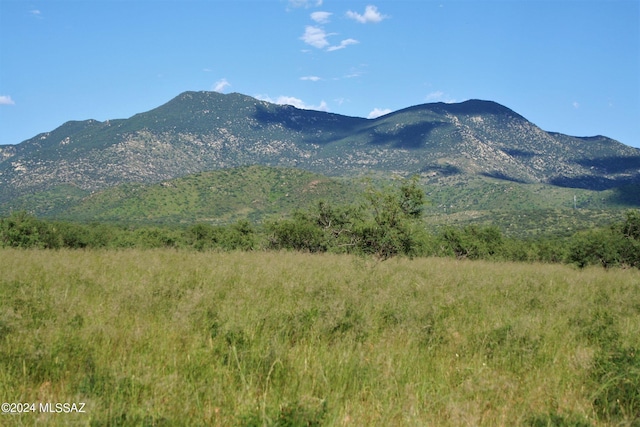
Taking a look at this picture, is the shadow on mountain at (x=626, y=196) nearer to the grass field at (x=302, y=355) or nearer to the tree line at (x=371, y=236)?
the tree line at (x=371, y=236)

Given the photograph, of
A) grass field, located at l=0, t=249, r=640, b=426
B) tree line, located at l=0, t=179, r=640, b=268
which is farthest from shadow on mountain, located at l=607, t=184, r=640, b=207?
grass field, located at l=0, t=249, r=640, b=426

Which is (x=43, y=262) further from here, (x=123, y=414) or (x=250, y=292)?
(x=123, y=414)

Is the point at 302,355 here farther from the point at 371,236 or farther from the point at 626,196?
the point at 626,196

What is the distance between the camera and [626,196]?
6772 inches

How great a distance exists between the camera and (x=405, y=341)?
5.11 metres

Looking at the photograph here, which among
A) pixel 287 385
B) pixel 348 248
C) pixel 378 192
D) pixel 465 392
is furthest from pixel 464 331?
pixel 348 248

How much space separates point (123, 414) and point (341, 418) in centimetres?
150

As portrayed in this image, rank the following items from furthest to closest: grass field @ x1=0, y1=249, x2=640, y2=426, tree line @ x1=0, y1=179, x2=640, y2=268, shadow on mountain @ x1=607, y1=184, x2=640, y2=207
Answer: shadow on mountain @ x1=607, y1=184, x2=640, y2=207
tree line @ x1=0, y1=179, x2=640, y2=268
grass field @ x1=0, y1=249, x2=640, y2=426

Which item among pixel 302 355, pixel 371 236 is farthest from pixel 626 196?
pixel 302 355

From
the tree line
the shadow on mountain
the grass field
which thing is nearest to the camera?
the grass field

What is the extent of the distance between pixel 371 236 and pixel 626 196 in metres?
184

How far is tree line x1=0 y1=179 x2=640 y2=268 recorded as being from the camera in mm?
22719

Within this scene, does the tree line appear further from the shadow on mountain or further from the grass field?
the shadow on mountain

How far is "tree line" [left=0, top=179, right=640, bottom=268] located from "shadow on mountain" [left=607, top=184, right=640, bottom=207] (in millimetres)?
146501
